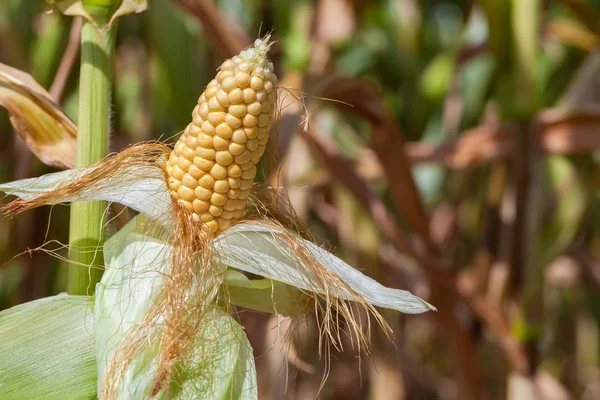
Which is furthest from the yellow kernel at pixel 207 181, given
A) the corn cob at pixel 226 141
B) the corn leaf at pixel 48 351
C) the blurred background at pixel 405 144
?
the blurred background at pixel 405 144

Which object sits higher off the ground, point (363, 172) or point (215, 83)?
point (215, 83)

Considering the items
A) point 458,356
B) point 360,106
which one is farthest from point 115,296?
point 458,356

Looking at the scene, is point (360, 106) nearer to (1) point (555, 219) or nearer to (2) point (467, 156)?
(2) point (467, 156)

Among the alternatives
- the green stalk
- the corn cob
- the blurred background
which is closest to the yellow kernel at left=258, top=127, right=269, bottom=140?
the corn cob

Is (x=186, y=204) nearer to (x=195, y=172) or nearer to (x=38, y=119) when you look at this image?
(x=195, y=172)

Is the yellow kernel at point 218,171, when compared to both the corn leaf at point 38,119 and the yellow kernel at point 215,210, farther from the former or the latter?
the corn leaf at point 38,119
